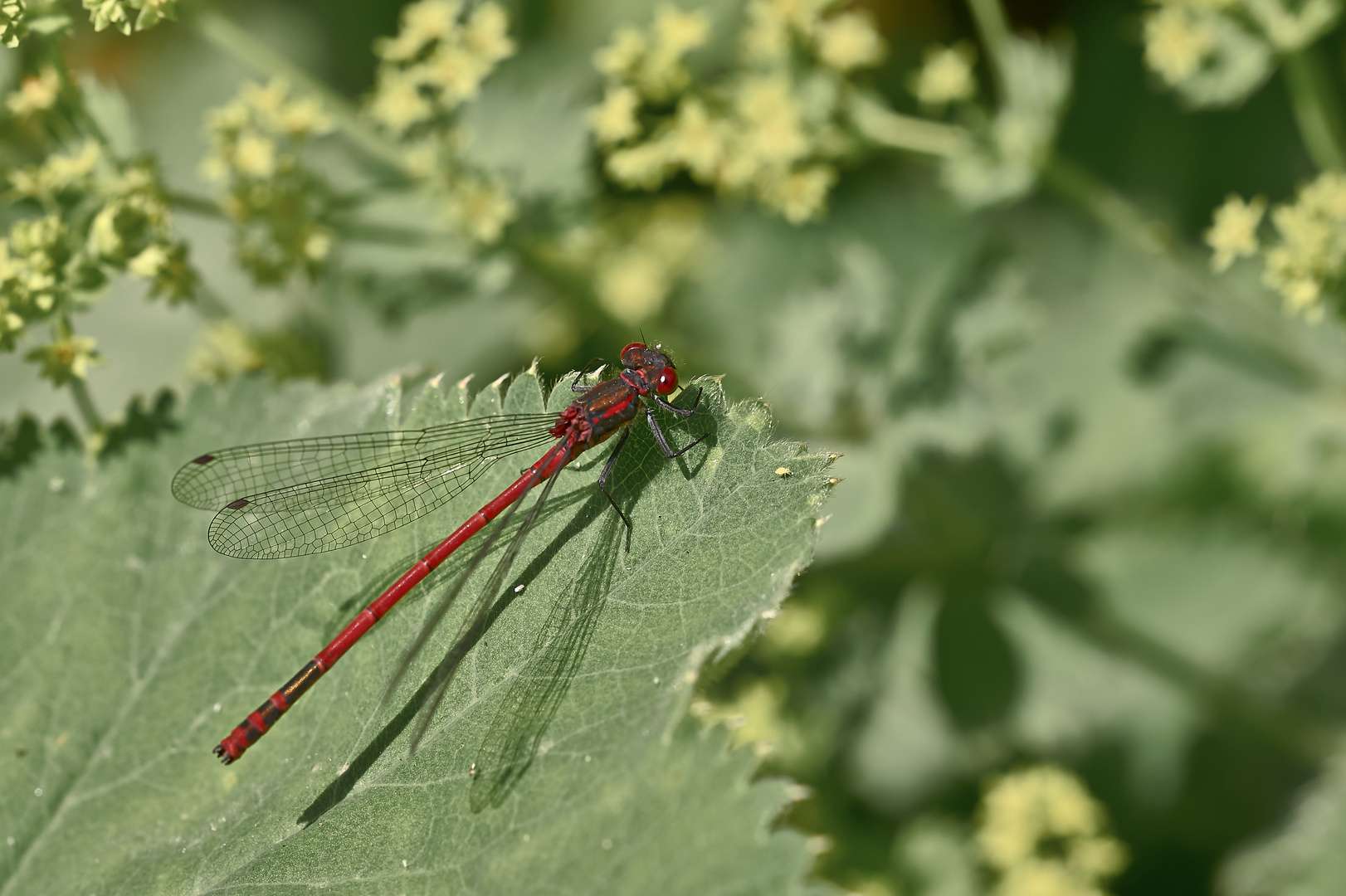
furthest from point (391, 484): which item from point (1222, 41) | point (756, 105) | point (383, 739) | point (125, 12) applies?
point (1222, 41)

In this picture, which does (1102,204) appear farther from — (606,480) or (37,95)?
(37,95)

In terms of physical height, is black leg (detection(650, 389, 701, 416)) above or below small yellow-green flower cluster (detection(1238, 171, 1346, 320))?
below

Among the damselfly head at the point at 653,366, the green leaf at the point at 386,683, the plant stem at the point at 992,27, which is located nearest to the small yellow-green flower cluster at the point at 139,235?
the green leaf at the point at 386,683

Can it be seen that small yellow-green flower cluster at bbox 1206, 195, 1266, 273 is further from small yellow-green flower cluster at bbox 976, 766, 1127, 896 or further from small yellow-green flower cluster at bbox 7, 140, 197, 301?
small yellow-green flower cluster at bbox 7, 140, 197, 301

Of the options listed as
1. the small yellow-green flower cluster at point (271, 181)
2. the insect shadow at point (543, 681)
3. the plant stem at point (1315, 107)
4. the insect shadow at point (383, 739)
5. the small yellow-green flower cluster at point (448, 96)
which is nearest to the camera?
the insect shadow at point (543, 681)

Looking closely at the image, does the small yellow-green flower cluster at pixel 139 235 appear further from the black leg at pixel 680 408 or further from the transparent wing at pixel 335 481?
the black leg at pixel 680 408

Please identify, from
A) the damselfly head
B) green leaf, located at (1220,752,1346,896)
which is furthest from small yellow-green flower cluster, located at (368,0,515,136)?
green leaf, located at (1220,752,1346,896)
